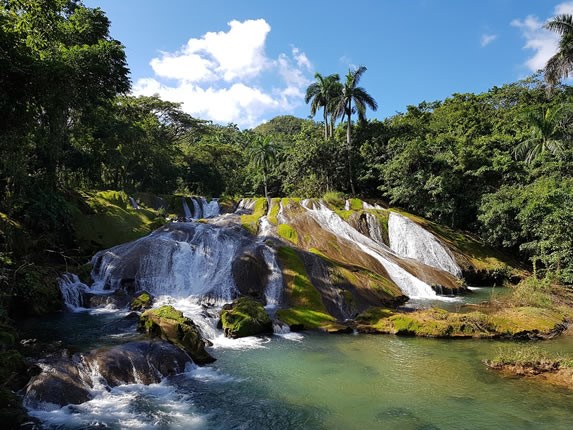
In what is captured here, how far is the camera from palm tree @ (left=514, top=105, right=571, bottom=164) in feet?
114

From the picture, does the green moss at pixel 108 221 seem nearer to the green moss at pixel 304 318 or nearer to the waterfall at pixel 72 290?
the waterfall at pixel 72 290

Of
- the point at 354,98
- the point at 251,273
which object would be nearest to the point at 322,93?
the point at 354,98

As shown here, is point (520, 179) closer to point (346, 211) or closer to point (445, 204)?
point (445, 204)

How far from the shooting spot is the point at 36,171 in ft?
83.8

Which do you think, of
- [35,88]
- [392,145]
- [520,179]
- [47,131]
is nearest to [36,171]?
[47,131]

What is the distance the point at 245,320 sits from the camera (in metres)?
16.2

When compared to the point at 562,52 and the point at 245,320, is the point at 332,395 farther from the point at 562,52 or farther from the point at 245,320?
the point at 562,52

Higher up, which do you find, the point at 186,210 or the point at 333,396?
the point at 186,210

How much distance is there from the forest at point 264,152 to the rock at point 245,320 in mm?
7838

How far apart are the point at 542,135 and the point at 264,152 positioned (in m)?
33.8

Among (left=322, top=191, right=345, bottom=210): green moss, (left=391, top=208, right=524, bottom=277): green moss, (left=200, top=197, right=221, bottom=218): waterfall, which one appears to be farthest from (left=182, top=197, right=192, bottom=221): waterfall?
(left=391, top=208, right=524, bottom=277): green moss

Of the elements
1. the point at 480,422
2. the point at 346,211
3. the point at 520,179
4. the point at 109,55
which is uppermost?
the point at 109,55

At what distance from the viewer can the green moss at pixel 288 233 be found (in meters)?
29.1

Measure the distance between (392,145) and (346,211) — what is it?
13.6m
